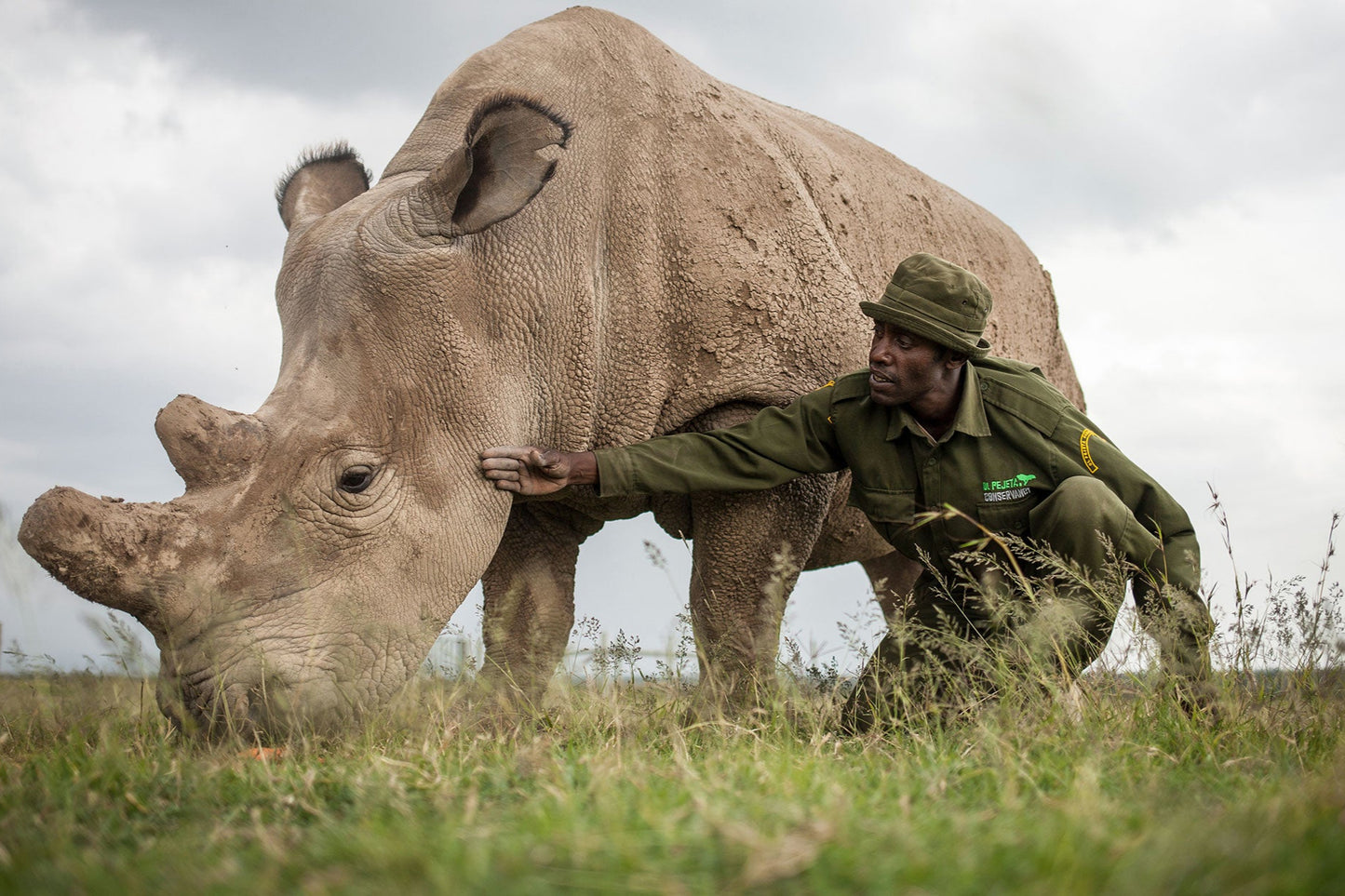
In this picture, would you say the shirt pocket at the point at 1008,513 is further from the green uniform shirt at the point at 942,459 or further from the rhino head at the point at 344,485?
the rhino head at the point at 344,485

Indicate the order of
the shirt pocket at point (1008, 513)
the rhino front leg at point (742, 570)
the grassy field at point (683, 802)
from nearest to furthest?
the grassy field at point (683, 802) < the shirt pocket at point (1008, 513) < the rhino front leg at point (742, 570)

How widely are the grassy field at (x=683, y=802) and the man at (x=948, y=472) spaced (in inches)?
15.3

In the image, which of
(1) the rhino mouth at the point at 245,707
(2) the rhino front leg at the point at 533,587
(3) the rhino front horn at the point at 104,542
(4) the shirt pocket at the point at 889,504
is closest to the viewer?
(3) the rhino front horn at the point at 104,542

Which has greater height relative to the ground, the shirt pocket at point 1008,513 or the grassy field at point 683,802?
the shirt pocket at point 1008,513

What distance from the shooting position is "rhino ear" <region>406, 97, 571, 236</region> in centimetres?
376

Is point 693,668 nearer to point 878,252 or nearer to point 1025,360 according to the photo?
point 878,252

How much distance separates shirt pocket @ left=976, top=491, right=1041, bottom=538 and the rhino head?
66.1 inches

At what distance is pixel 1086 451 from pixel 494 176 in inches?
90.6

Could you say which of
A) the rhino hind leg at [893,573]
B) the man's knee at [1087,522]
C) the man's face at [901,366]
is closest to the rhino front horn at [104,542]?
the man's face at [901,366]

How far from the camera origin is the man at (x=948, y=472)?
385 centimetres

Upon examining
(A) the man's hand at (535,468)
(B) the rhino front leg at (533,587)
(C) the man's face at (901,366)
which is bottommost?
(B) the rhino front leg at (533,587)

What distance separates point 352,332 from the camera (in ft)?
12.2

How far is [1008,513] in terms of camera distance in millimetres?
4105

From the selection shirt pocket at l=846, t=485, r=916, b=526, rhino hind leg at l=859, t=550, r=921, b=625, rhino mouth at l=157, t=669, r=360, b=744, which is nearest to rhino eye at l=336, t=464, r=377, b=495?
rhino mouth at l=157, t=669, r=360, b=744
